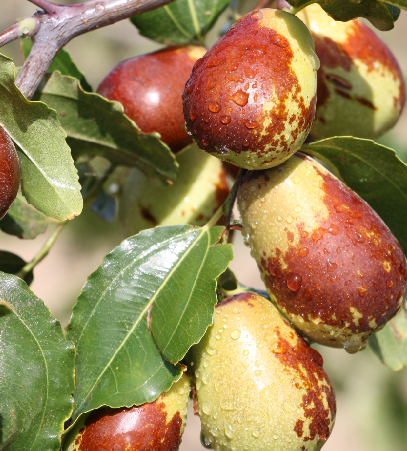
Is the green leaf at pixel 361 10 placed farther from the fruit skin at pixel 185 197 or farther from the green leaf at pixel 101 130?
the fruit skin at pixel 185 197

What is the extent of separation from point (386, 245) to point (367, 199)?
0.60ft

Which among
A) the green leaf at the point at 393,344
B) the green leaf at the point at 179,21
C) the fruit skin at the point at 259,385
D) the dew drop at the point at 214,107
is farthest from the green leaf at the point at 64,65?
the green leaf at the point at 393,344

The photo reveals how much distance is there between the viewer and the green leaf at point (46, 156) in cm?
83

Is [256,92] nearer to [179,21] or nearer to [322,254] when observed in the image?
[322,254]

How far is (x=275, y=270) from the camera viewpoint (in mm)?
943

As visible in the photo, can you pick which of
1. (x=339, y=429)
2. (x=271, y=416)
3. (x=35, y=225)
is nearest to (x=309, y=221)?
(x=271, y=416)

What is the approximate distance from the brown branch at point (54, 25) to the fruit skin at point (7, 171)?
123 millimetres

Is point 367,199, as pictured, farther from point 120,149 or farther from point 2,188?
point 2,188

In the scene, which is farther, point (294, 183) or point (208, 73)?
point (294, 183)

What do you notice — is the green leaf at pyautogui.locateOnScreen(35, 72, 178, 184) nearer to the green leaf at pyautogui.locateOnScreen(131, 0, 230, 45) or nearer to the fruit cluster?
the fruit cluster

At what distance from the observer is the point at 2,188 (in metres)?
0.76

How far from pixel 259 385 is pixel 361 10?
704 millimetres

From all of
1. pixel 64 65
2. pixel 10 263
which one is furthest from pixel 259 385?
pixel 64 65

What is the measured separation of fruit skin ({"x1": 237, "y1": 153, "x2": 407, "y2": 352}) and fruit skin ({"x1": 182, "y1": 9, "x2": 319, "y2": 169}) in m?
0.10
